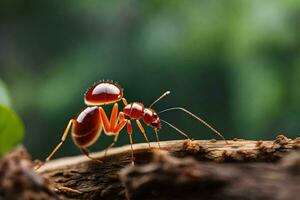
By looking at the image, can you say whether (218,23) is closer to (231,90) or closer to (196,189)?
(231,90)

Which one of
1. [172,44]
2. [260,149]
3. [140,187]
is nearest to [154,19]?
[172,44]

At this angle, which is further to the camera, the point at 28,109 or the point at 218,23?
the point at 28,109

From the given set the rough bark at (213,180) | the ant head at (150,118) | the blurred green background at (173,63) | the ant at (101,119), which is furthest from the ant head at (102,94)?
the blurred green background at (173,63)

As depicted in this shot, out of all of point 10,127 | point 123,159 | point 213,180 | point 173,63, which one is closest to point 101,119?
point 123,159

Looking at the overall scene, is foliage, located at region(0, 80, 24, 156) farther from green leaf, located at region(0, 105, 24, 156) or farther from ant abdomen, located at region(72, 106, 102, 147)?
ant abdomen, located at region(72, 106, 102, 147)

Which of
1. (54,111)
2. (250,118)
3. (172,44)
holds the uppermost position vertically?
(172,44)

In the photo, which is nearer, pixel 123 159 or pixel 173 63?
pixel 123 159

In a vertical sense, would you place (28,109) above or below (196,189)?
above

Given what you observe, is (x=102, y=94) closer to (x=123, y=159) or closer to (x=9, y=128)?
(x=123, y=159)
